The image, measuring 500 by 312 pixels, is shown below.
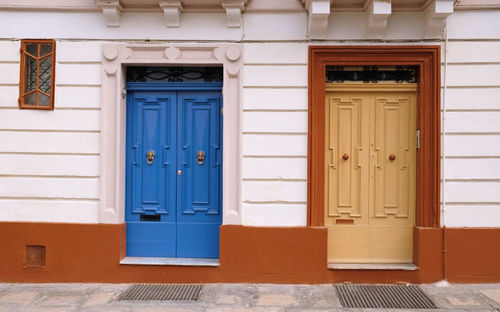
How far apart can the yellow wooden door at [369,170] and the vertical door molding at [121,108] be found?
1.33m

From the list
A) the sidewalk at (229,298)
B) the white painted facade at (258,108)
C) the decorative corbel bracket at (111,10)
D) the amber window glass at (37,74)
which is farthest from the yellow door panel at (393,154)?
the amber window glass at (37,74)

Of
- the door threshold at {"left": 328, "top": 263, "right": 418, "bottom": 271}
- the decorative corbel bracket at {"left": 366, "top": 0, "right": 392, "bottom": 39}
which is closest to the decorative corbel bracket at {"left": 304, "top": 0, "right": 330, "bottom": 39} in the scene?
the decorative corbel bracket at {"left": 366, "top": 0, "right": 392, "bottom": 39}

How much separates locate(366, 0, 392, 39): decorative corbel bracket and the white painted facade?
9 cm

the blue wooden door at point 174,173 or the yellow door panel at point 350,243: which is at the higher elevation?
the blue wooden door at point 174,173

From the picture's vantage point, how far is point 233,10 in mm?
5703

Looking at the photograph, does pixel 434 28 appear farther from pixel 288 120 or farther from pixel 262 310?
pixel 262 310

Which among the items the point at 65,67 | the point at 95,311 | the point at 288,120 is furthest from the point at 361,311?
the point at 65,67

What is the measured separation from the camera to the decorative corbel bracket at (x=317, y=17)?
214 inches

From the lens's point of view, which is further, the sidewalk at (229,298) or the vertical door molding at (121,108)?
the vertical door molding at (121,108)

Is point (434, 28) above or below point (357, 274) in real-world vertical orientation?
above

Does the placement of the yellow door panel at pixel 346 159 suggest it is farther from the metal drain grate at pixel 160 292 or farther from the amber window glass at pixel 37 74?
the amber window glass at pixel 37 74

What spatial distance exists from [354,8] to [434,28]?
109 centimetres

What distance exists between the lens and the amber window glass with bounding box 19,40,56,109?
5906 millimetres

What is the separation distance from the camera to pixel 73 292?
5.51m
